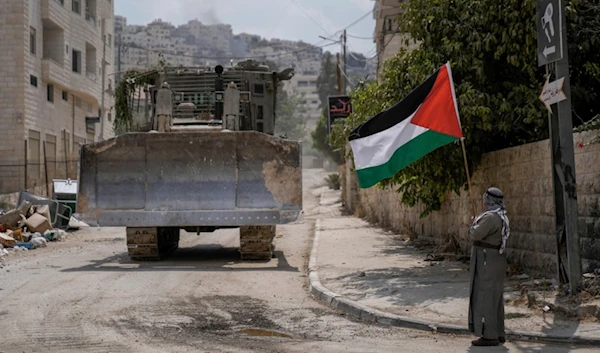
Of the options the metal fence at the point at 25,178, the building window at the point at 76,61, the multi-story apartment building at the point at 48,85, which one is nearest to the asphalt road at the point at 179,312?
the multi-story apartment building at the point at 48,85

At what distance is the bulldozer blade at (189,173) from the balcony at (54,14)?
2672 centimetres

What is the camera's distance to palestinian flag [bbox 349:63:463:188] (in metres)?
9.55

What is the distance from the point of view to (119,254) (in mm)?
16453

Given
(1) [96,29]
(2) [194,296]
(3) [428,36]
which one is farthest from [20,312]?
(1) [96,29]

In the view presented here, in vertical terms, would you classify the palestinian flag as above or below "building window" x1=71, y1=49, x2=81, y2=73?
below

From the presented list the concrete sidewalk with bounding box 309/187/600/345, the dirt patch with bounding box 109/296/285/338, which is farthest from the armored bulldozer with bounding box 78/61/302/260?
the dirt patch with bounding box 109/296/285/338

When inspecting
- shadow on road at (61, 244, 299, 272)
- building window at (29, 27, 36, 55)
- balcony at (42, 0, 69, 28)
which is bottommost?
shadow on road at (61, 244, 299, 272)

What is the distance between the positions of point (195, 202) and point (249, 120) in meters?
2.91

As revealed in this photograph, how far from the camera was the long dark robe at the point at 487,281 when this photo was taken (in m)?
7.14

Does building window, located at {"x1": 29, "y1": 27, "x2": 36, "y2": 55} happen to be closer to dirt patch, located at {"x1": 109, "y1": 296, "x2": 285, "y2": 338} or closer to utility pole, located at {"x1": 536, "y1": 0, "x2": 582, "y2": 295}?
dirt patch, located at {"x1": 109, "y1": 296, "x2": 285, "y2": 338}

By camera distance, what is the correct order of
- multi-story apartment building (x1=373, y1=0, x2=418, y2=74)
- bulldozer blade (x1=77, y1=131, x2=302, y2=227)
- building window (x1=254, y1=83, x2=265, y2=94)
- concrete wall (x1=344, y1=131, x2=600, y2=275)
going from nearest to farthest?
concrete wall (x1=344, y1=131, x2=600, y2=275)
bulldozer blade (x1=77, y1=131, x2=302, y2=227)
building window (x1=254, y1=83, x2=265, y2=94)
multi-story apartment building (x1=373, y1=0, x2=418, y2=74)

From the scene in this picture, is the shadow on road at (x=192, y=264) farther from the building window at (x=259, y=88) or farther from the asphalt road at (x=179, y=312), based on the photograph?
the building window at (x=259, y=88)

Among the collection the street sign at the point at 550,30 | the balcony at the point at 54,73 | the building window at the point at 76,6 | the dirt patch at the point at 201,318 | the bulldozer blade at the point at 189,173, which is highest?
the building window at the point at 76,6

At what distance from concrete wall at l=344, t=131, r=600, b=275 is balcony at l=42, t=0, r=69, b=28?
2774 cm
